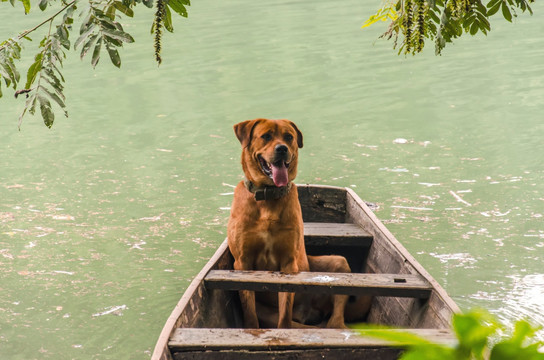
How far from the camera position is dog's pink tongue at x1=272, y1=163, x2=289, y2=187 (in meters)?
3.51

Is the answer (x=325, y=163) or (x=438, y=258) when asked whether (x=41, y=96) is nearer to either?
(x=438, y=258)

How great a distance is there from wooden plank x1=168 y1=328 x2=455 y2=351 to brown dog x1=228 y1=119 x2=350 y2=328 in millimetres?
726

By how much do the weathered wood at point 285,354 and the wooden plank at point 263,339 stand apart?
0.07 ft

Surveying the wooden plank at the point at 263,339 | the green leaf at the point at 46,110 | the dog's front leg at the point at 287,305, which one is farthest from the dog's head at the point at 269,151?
the green leaf at the point at 46,110

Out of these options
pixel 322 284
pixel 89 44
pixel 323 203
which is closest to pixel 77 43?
pixel 89 44

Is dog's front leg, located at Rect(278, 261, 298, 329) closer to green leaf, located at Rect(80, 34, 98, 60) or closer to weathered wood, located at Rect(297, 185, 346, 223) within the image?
green leaf, located at Rect(80, 34, 98, 60)

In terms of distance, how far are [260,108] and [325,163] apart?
3.92 m

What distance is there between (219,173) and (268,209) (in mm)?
5374

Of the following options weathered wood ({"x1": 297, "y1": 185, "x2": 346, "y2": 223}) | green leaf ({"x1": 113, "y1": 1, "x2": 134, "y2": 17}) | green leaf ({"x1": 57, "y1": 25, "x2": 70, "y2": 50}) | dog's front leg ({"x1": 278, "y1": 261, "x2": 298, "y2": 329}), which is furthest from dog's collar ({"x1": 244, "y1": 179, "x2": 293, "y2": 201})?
weathered wood ({"x1": 297, "y1": 185, "x2": 346, "y2": 223})

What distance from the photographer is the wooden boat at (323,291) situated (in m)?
2.86

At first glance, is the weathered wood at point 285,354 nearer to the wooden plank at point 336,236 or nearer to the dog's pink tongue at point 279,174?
the dog's pink tongue at point 279,174

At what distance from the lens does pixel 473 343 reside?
40 centimetres

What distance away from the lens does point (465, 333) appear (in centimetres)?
40

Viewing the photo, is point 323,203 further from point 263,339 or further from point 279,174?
point 263,339
